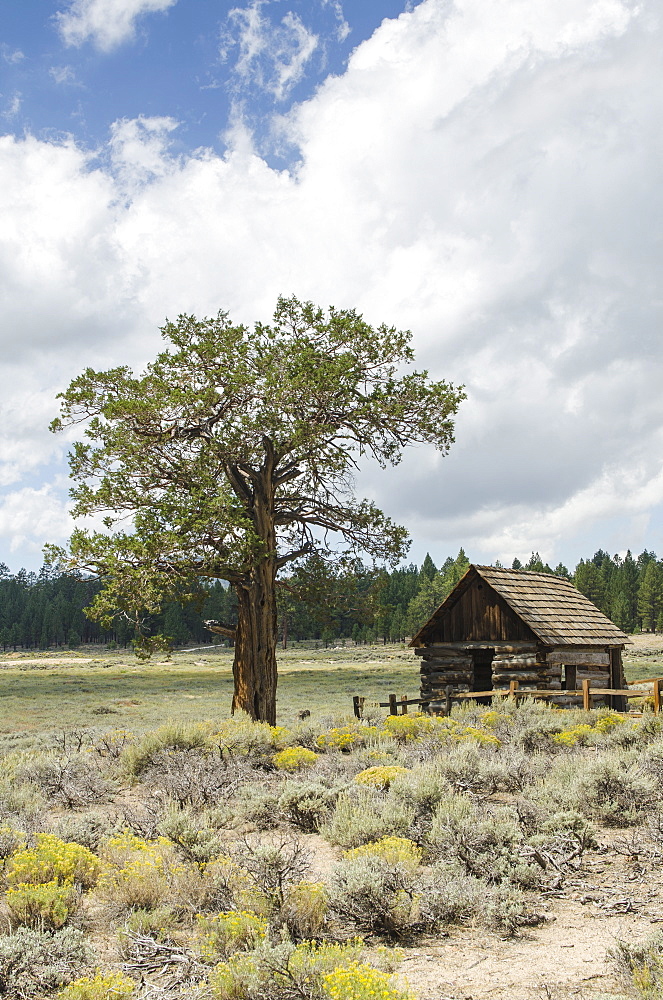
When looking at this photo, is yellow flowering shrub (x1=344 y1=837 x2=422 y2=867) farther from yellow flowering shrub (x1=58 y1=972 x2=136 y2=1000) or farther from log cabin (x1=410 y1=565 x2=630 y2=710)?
log cabin (x1=410 y1=565 x2=630 y2=710)

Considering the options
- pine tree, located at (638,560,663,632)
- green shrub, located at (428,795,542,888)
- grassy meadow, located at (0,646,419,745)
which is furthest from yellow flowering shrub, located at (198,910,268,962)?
pine tree, located at (638,560,663,632)

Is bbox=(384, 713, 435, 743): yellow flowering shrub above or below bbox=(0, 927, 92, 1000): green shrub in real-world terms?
above

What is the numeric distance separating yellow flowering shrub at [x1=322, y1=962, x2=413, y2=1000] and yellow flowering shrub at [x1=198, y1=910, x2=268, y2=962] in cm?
104

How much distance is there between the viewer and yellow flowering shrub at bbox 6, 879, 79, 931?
6180 mm

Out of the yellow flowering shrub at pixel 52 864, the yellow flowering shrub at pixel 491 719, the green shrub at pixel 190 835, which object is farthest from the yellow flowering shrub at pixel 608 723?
the yellow flowering shrub at pixel 52 864

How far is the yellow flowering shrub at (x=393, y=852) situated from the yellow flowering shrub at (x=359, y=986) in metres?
2.30

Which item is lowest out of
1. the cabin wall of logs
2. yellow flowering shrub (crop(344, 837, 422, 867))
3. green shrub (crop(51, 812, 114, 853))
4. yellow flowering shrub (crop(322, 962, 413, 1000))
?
green shrub (crop(51, 812, 114, 853))

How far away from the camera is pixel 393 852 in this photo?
23.4 ft

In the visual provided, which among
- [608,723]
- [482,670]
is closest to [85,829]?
[608,723]

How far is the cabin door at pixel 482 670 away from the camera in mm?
21781

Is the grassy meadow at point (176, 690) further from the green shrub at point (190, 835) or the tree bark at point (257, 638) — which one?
the green shrub at point (190, 835)

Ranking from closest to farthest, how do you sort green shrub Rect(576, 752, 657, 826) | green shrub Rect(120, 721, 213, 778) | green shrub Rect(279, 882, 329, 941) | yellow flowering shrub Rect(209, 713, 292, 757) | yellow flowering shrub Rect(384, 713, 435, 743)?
green shrub Rect(279, 882, 329, 941)
green shrub Rect(576, 752, 657, 826)
green shrub Rect(120, 721, 213, 778)
yellow flowering shrub Rect(209, 713, 292, 757)
yellow flowering shrub Rect(384, 713, 435, 743)

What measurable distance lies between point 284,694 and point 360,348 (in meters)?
27.3

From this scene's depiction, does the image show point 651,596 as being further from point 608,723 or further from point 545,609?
point 608,723
